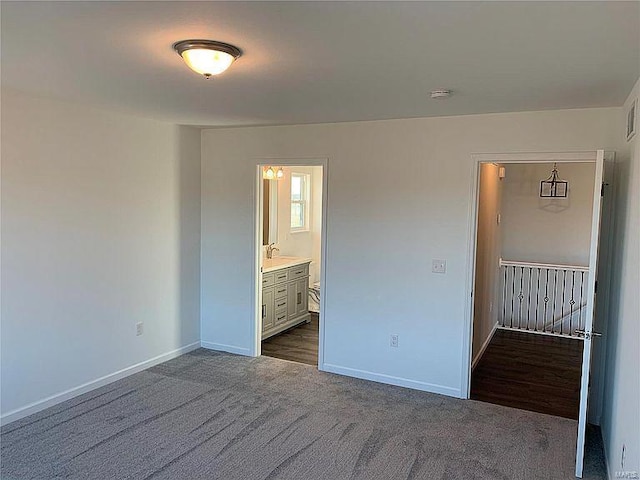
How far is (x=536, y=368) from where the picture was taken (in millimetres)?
5137

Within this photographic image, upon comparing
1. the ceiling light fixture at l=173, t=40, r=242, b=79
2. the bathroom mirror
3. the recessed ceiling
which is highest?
the recessed ceiling

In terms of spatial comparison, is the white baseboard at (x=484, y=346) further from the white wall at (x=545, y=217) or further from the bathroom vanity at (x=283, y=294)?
the bathroom vanity at (x=283, y=294)

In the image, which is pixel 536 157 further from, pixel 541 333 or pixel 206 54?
pixel 541 333

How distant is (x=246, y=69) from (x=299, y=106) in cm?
110

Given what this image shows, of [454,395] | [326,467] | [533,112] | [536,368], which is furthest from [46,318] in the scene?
[536,368]

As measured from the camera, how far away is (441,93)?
319cm

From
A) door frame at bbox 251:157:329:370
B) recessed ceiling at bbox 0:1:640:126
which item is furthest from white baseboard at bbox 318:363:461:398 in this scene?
recessed ceiling at bbox 0:1:640:126

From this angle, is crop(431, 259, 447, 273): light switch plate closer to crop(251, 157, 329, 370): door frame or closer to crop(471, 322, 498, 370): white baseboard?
crop(251, 157, 329, 370): door frame

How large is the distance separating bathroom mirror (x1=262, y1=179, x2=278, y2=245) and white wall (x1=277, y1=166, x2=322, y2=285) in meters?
0.10

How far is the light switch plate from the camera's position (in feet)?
13.9

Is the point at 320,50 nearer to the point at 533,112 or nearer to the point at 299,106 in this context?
the point at 299,106

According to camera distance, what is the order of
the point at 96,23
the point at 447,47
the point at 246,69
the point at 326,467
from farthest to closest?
1. the point at 326,467
2. the point at 246,69
3. the point at 447,47
4. the point at 96,23

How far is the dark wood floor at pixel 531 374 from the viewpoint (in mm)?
4234

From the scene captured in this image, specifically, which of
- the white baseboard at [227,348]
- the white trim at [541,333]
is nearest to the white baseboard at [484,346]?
the white trim at [541,333]
